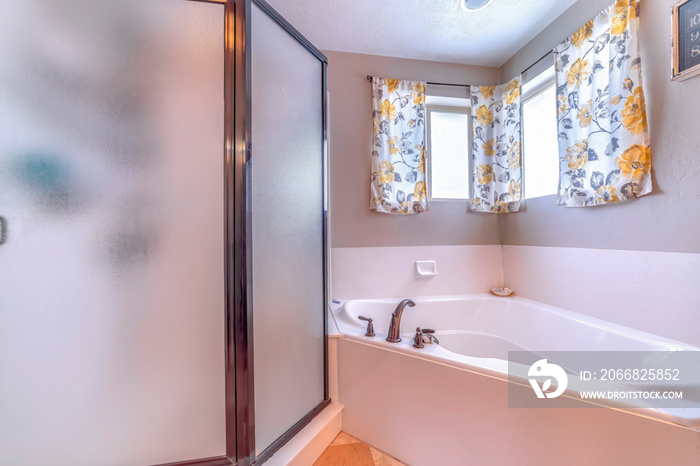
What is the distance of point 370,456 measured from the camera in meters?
1.22

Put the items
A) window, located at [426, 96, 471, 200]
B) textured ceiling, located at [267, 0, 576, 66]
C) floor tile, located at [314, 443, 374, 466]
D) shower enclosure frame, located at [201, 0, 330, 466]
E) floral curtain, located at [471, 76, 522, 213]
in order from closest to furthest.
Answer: shower enclosure frame, located at [201, 0, 330, 466] < floor tile, located at [314, 443, 374, 466] < textured ceiling, located at [267, 0, 576, 66] < floral curtain, located at [471, 76, 522, 213] < window, located at [426, 96, 471, 200]

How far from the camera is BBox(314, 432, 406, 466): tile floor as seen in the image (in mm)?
1184

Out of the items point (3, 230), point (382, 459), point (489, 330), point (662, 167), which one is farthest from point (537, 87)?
point (3, 230)

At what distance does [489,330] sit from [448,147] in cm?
142

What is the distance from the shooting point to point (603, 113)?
132 centimetres

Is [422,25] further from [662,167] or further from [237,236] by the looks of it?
[237,236]

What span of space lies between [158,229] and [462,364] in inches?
48.3

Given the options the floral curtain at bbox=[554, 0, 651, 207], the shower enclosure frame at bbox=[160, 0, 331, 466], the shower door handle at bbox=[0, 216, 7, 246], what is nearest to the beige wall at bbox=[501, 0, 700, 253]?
the floral curtain at bbox=[554, 0, 651, 207]

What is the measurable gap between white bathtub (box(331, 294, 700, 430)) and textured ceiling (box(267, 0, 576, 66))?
5.94 ft

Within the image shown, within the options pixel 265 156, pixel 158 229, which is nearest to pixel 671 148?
pixel 265 156

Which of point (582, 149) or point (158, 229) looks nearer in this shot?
point (158, 229)

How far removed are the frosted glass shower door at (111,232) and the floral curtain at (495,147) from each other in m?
1.80

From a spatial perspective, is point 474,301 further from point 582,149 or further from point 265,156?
point 265,156

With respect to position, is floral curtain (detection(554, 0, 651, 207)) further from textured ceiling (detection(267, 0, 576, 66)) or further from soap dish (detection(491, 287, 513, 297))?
soap dish (detection(491, 287, 513, 297))
